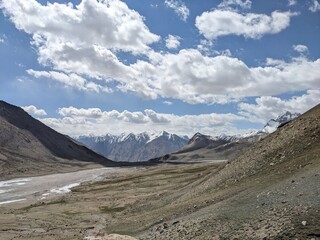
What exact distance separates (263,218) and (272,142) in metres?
23.7

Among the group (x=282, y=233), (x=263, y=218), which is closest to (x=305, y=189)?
(x=263, y=218)

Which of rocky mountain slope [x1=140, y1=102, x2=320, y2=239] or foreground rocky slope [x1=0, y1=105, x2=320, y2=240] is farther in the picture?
foreground rocky slope [x1=0, y1=105, x2=320, y2=240]

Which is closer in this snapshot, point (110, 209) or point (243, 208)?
point (243, 208)

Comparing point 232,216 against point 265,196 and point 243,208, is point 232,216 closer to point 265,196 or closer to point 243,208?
point 243,208

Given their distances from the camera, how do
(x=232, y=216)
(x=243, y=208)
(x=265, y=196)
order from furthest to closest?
(x=265, y=196)
(x=243, y=208)
(x=232, y=216)

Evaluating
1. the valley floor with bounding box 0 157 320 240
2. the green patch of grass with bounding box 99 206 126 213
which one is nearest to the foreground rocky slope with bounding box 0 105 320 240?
the valley floor with bounding box 0 157 320 240

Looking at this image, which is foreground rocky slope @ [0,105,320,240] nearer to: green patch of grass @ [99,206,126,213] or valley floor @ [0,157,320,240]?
valley floor @ [0,157,320,240]

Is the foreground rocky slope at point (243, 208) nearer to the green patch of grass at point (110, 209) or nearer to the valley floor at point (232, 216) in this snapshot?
the valley floor at point (232, 216)

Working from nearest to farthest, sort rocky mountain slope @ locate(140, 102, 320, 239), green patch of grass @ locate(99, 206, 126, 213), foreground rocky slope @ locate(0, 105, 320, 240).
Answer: rocky mountain slope @ locate(140, 102, 320, 239)
foreground rocky slope @ locate(0, 105, 320, 240)
green patch of grass @ locate(99, 206, 126, 213)

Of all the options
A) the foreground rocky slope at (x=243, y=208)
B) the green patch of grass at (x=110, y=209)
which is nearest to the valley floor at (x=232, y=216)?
the foreground rocky slope at (x=243, y=208)

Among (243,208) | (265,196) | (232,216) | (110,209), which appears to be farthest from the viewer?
(110,209)

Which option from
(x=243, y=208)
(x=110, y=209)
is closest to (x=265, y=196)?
(x=243, y=208)

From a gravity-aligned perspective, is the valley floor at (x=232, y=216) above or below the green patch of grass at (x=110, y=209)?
above

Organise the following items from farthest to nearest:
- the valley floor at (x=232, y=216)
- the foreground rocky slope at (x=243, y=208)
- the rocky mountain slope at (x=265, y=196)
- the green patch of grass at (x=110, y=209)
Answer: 1. the green patch of grass at (x=110, y=209)
2. the foreground rocky slope at (x=243, y=208)
3. the rocky mountain slope at (x=265, y=196)
4. the valley floor at (x=232, y=216)
